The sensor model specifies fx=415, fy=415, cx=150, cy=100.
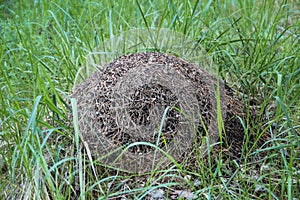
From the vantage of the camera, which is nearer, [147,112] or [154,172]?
[154,172]

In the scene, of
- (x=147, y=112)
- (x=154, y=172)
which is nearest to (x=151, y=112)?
(x=147, y=112)

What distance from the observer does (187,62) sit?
265 cm

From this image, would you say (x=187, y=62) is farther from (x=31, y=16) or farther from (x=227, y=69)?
(x=31, y=16)

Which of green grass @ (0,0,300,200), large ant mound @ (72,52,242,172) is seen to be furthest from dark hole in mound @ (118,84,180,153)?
green grass @ (0,0,300,200)

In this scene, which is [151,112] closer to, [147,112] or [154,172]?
[147,112]

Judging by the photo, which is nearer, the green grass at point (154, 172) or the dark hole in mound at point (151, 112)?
the green grass at point (154, 172)

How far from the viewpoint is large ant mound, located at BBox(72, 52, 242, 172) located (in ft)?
7.74

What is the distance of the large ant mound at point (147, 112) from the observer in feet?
7.74

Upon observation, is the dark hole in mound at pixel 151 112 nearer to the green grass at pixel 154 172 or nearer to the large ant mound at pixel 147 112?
the large ant mound at pixel 147 112

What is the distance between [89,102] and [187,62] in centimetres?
67

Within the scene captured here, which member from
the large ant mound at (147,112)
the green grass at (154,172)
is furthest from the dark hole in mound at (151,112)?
the green grass at (154,172)

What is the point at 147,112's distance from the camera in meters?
2.39

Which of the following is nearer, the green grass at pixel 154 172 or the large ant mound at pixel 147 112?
the green grass at pixel 154 172

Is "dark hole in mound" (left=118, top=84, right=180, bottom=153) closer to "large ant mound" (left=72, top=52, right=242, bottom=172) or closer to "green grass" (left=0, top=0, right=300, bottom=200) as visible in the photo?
"large ant mound" (left=72, top=52, right=242, bottom=172)
